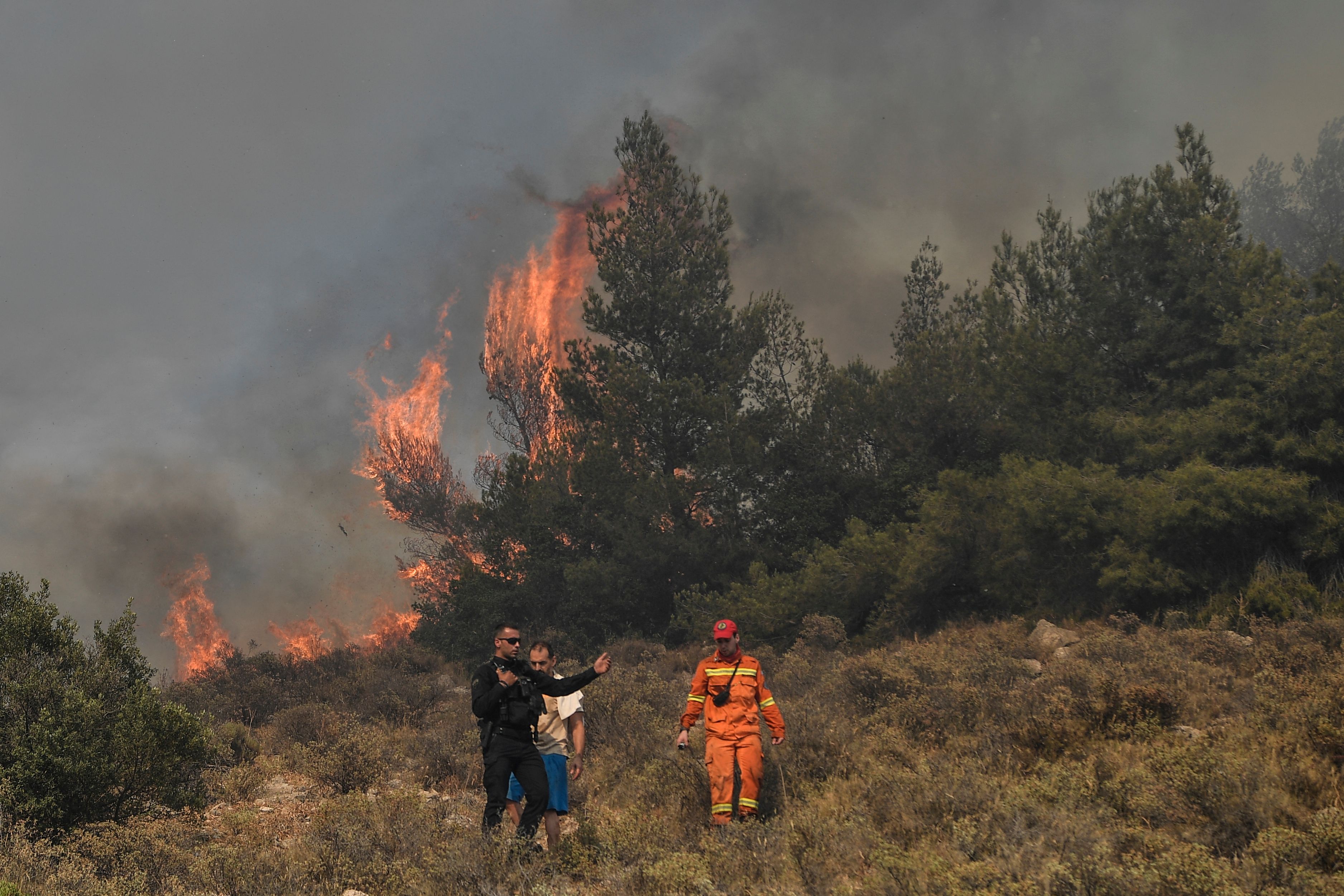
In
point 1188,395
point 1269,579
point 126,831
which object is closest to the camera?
point 126,831

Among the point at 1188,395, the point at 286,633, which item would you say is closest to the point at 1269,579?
the point at 1188,395

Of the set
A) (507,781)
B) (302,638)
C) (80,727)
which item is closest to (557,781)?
(507,781)

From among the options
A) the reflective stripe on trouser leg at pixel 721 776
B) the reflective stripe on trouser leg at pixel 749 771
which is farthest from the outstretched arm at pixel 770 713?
the reflective stripe on trouser leg at pixel 721 776

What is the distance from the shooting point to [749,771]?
6387 mm

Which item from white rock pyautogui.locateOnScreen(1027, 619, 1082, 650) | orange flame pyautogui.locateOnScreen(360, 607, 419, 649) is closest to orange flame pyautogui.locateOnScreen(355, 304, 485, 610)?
orange flame pyautogui.locateOnScreen(360, 607, 419, 649)

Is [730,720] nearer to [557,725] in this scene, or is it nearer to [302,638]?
[557,725]

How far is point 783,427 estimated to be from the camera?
81.4ft

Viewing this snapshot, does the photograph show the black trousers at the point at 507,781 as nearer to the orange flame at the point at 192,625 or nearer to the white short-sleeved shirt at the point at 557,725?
the white short-sleeved shirt at the point at 557,725

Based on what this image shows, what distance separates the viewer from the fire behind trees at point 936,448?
46.0ft

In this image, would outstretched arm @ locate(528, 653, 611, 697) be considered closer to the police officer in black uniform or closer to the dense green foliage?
the police officer in black uniform

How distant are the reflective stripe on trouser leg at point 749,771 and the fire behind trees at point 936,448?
389 inches

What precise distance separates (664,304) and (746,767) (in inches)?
896

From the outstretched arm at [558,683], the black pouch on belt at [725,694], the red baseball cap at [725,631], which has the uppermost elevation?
the red baseball cap at [725,631]

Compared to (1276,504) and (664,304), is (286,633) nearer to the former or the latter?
(664,304)
